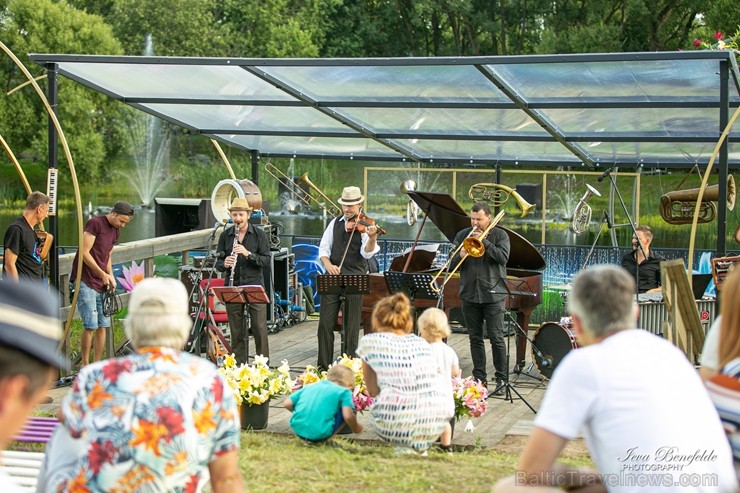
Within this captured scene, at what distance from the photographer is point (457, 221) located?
10.8 meters

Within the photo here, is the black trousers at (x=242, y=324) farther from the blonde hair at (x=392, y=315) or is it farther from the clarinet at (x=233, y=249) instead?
the blonde hair at (x=392, y=315)

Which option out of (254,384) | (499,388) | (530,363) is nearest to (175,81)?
(254,384)

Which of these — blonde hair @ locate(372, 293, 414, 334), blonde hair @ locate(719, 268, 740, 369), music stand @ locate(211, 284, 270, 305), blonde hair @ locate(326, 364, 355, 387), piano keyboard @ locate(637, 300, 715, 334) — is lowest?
blonde hair @ locate(326, 364, 355, 387)

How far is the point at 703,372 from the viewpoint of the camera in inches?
143

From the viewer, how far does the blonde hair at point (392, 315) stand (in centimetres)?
658

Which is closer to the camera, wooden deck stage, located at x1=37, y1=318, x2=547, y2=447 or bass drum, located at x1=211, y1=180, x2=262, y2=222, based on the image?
wooden deck stage, located at x1=37, y1=318, x2=547, y2=447

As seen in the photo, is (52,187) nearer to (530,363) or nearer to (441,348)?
(441,348)

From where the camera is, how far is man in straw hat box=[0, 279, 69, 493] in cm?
184

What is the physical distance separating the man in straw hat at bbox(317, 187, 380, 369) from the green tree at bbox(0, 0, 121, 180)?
25078mm

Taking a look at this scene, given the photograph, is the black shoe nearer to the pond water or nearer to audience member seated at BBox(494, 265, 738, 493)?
audience member seated at BBox(494, 265, 738, 493)

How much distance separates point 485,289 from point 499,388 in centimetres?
88

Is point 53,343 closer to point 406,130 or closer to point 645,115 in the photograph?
point 645,115

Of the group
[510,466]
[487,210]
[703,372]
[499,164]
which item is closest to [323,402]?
[510,466]

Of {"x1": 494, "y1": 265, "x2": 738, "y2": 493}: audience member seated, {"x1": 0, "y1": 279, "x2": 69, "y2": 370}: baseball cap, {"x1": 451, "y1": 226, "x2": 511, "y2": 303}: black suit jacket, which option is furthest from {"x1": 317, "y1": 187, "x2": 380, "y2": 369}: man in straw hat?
{"x1": 0, "y1": 279, "x2": 69, "y2": 370}: baseball cap
